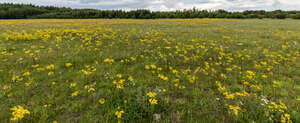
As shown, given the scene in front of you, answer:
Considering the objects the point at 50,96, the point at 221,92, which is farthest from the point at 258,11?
the point at 50,96

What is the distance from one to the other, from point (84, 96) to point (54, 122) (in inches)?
34.4

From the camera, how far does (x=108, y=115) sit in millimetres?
2570

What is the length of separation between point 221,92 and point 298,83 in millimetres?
2763

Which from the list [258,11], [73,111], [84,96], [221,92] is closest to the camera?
[73,111]

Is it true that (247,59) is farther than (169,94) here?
Yes

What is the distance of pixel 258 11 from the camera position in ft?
163

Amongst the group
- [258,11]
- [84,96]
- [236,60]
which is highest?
[258,11]

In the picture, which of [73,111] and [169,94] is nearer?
[73,111]

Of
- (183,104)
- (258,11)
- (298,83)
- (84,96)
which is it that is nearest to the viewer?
(183,104)

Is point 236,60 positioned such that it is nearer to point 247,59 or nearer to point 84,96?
point 247,59

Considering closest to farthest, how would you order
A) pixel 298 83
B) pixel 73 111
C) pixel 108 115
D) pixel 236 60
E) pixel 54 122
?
pixel 54 122 → pixel 108 115 → pixel 73 111 → pixel 298 83 → pixel 236 60

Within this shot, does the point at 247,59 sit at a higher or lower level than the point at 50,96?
higher

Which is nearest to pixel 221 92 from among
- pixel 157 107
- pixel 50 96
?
pixel 157 107

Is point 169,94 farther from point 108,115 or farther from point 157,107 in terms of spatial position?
point 108,115
